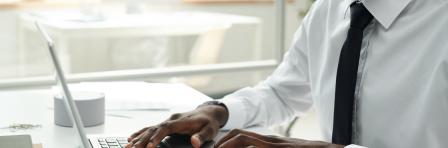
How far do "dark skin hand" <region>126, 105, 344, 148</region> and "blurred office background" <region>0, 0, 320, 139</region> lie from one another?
1.53 m

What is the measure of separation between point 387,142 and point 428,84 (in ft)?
0.49

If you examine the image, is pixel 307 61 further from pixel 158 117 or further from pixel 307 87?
pixel 158 117

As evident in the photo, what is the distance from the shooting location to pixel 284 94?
1524mm

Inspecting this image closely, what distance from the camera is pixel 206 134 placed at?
4.04 ft

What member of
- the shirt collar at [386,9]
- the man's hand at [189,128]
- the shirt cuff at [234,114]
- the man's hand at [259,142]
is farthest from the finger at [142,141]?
→ the shirt collar at [386,9]

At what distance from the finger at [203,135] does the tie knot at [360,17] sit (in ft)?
1.14

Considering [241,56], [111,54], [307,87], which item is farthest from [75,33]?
[307,87]

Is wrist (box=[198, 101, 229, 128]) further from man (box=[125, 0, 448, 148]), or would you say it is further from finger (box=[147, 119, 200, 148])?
finger (box=[147, 119, 200, 148])

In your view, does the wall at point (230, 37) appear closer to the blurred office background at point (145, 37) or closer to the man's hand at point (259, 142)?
the blurred office background at point (145, 37)

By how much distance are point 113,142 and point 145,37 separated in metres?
1.80

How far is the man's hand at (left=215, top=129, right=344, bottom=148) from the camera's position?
3.47ft

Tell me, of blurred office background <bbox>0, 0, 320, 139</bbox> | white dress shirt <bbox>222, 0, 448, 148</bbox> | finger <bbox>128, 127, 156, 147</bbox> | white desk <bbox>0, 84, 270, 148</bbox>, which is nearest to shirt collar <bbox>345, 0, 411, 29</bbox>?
white dress shirt <bbox>222, 0, 448, 148</bbox>

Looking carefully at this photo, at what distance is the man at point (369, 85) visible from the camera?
3.58 ft

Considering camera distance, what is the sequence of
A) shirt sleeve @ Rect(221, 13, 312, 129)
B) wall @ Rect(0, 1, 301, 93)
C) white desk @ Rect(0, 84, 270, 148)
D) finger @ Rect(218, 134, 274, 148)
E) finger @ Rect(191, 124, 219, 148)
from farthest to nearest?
wall @ Rect(0, 1, 301, 93) → shirt sleeve @ Rect(221, 13, 312, 129) → white desk @ Rect(0, 84, 270, 148) → finger @ Rect(191, 124, 219, 148) → finger @ Rect(218, 134, 274, 148)
